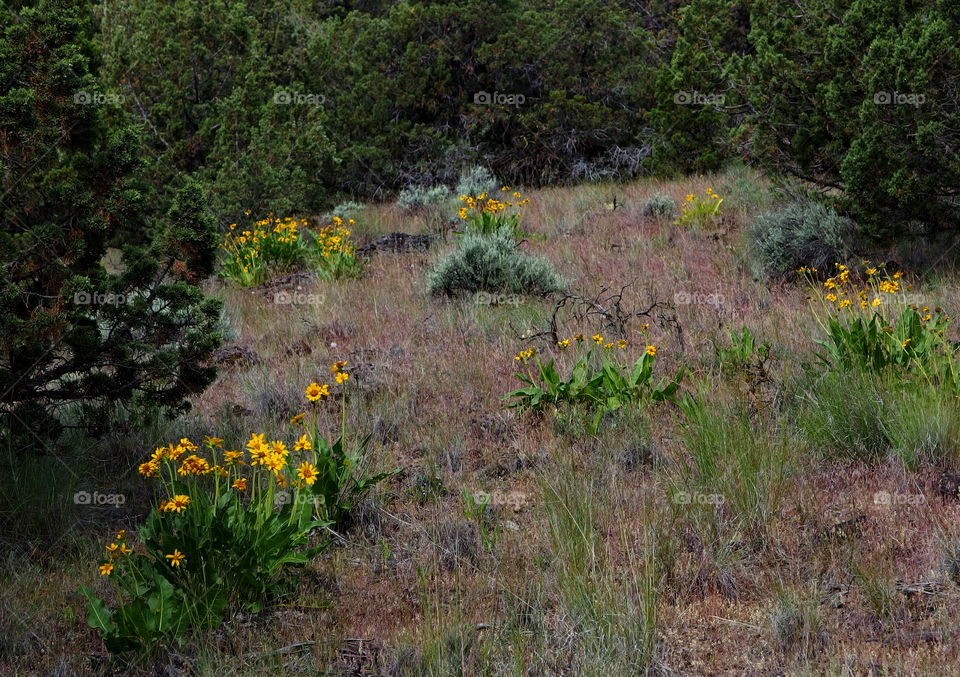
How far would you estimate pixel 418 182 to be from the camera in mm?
12219

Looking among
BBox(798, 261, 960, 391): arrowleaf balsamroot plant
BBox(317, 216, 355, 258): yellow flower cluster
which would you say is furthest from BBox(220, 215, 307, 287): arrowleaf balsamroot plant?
BBox(798, 261, 960, 391): arrowleaf balsamroot plant

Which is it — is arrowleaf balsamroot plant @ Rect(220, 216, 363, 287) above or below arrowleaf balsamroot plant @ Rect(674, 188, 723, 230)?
below

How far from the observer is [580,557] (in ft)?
10.0

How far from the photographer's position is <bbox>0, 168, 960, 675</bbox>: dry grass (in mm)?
2654

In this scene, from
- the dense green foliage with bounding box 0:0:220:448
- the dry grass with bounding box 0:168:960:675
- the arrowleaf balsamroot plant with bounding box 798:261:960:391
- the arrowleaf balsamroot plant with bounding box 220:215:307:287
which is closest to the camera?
the dry grass with bounding box 0:168:960:675

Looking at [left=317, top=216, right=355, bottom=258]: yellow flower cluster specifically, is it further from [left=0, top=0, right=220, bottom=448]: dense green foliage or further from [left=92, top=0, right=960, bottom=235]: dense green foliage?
[left=0, top=0, right=220, bottom=448]: dense green foliage

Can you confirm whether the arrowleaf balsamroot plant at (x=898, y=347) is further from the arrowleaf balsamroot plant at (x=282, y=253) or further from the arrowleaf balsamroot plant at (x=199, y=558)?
the arrowleaf balsamroot plant at (x=282, y=253)

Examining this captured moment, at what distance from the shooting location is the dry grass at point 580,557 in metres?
2.65

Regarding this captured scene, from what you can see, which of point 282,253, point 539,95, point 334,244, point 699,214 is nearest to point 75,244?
point 334,244

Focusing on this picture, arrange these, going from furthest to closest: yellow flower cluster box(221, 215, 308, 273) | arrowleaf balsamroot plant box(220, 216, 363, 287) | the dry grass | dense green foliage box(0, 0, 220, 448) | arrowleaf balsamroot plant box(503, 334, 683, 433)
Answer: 1. yellow flower cluster box(221, 215, 308, 273)
2. arrowleaf balsamroot plant box(220, 216, 363, 287)
3. arrowleaf balsamroot plant box(503, 334, 683, 433)
4. dense green foliage box(0, 0, 220, 448)
5. the dry grass

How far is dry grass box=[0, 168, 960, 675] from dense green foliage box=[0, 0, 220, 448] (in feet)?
1.79

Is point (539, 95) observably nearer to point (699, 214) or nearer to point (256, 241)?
point (699, 214)

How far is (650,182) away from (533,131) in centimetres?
220

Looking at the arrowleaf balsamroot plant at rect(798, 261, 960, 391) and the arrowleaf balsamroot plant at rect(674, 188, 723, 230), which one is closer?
the arrowleaf balsamroot plant at rect(798, 261, 960, 391)
